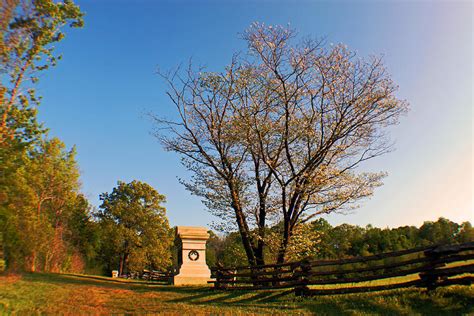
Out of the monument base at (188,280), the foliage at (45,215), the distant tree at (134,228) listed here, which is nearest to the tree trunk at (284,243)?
the monument base at (188,280)

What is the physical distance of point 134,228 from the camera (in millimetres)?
48312

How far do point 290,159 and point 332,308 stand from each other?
30.8 feet

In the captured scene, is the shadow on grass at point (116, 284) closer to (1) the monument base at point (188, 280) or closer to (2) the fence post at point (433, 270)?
(1) the monument base at point (188, 280)

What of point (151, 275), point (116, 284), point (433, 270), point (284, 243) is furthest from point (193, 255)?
point (151, 275)

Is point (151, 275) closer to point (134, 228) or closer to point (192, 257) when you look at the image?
point (134, 228)

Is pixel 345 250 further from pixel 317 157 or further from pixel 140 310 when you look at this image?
pixel 140 310

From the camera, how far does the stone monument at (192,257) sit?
23281 mm

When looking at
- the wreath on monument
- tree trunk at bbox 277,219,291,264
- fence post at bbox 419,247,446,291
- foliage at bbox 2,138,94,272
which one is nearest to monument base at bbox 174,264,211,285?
the wreath on monument

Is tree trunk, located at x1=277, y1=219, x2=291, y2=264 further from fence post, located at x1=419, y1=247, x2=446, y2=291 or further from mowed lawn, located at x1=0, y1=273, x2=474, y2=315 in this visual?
fence post, located at x1=419, y1=247, x2=446, y2=291

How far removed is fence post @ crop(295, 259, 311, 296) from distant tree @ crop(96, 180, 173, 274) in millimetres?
35024

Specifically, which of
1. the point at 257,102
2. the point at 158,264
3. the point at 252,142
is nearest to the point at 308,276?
the point at 252,142

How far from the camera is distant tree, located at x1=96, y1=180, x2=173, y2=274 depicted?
153ft

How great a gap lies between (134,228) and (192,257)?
2677 centimetres

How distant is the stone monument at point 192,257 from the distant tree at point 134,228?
24151 mm
